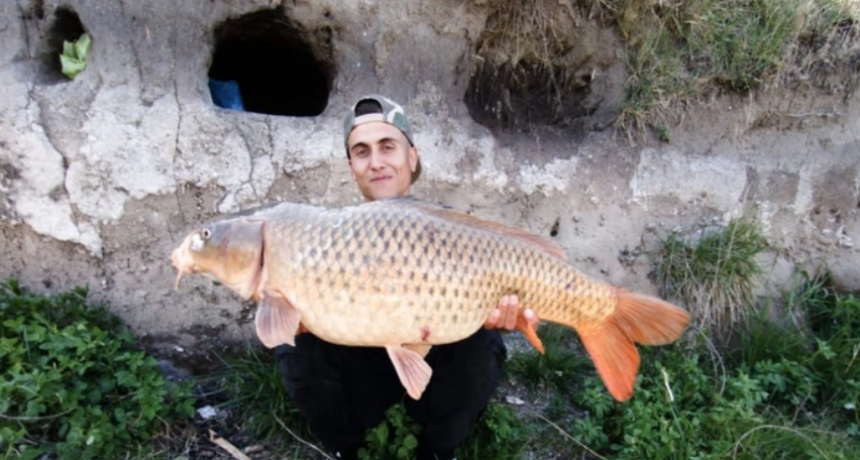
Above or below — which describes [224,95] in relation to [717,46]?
below

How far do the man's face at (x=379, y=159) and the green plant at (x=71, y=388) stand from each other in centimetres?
106

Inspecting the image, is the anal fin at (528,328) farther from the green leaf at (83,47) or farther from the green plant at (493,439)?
the green leaf at (83,47)

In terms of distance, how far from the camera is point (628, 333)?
1853 mm

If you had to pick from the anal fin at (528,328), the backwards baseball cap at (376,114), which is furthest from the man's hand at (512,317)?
the backwards baseball cap at (376,114)

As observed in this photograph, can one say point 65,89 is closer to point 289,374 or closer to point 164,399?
point 164,399

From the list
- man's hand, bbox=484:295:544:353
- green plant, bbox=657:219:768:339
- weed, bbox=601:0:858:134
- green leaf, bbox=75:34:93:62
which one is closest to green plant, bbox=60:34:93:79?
green leaf, bbox=75:34:93:62

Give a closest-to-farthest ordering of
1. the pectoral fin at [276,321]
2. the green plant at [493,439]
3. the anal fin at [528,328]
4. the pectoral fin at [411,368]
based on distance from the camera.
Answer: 1. the pectoral fin at [276,321]
2. the pectoral fin at [411,368]
3. the anal fin at [528,328]
4. the green plant at [493,439]

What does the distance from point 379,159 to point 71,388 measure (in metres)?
1.36

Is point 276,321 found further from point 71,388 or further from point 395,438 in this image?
point 71,388

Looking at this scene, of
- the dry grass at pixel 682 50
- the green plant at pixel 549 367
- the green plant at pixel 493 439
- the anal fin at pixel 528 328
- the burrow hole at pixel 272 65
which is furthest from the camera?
the dry grass at pixel 682 50

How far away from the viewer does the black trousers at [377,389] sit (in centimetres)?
203

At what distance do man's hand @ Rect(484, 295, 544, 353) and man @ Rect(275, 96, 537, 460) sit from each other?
0.21 meters

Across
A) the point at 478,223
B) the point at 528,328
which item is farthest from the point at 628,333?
the point at 478,223

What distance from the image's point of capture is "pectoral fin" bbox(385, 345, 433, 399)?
164 centimetres
